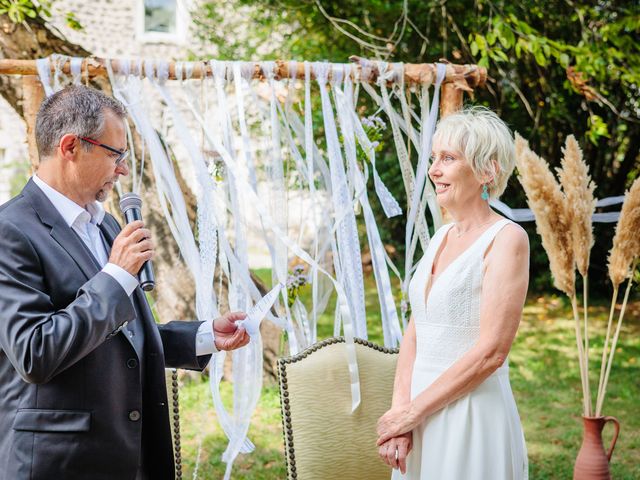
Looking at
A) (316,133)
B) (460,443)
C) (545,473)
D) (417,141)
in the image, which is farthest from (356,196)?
(316,133)

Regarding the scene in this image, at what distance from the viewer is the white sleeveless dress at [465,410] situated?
1980mm

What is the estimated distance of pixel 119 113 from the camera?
5.90 feet

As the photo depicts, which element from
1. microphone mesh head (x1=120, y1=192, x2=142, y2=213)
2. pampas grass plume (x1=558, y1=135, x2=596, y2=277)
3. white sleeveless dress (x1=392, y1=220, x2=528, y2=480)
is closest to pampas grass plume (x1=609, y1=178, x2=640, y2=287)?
pampas grass plume (x1=558, y1=135, x2=596, y2=277)

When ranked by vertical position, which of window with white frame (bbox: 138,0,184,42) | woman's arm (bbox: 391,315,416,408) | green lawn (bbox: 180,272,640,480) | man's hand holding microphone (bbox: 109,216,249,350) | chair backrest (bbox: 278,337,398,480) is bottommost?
green lawn (bbox: 180,272,640,480)

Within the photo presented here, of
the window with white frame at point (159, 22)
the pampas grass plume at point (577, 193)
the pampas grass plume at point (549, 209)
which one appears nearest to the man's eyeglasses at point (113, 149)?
the pampas grass plume at point (549, 209)

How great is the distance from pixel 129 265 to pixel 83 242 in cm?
20

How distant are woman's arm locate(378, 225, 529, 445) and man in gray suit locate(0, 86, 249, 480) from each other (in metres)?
0.76

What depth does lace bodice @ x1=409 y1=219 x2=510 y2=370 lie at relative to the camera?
1.98m

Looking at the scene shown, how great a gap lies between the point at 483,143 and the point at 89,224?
1068 mm

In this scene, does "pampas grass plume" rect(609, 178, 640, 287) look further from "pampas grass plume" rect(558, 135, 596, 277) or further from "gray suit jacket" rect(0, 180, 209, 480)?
"gray suit jacket" rect(0, 180, 209, 480)

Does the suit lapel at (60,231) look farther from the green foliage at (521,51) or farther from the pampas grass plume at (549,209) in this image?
the green foliage at (521,51)

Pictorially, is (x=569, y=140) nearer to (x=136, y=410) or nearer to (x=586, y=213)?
→ (x=586, y=213)

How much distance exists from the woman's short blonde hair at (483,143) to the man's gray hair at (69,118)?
3.09 ft

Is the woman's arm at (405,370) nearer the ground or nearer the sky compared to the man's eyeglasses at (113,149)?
nearer the ground
